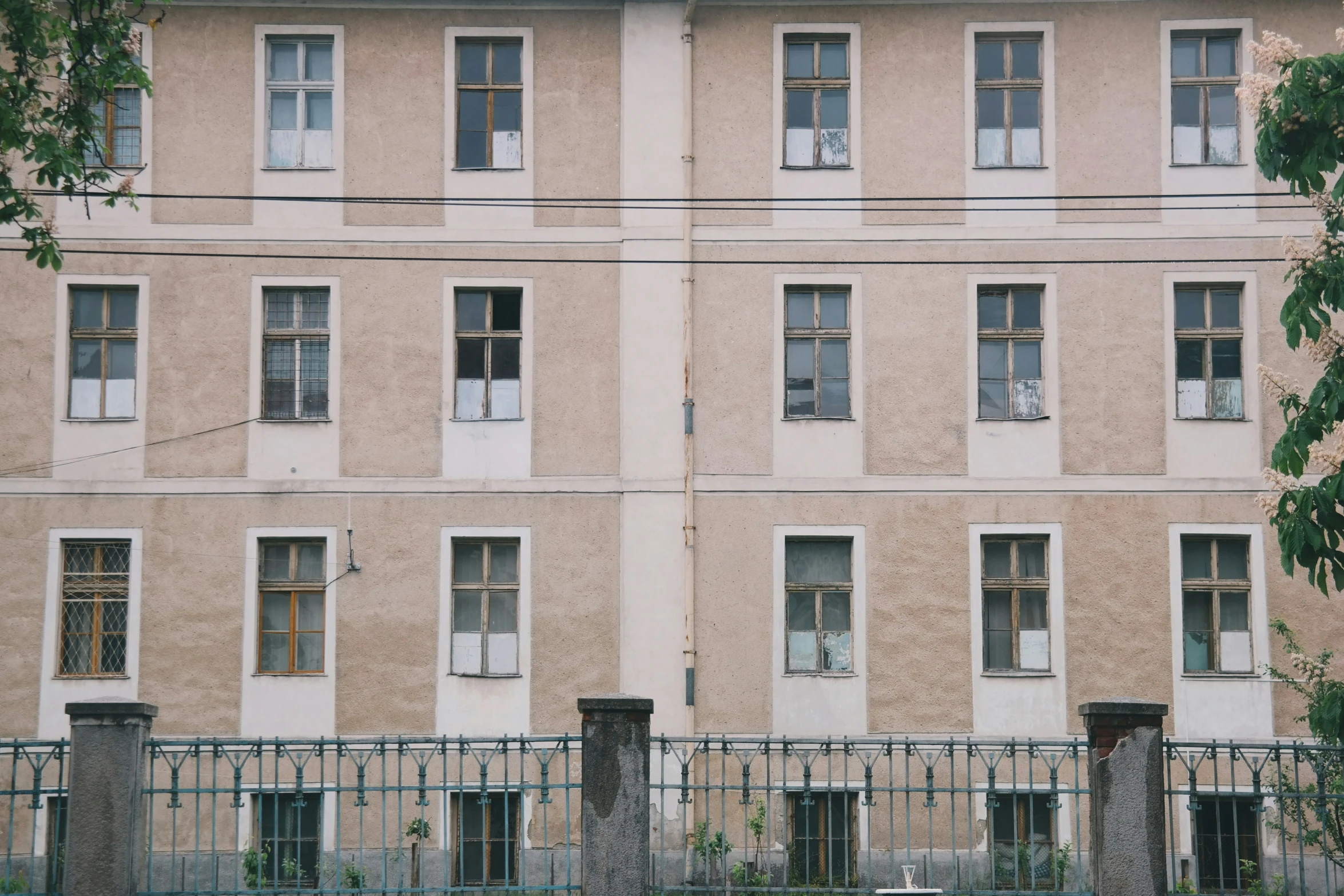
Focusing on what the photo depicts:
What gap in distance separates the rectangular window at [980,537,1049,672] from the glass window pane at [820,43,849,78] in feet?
20.9

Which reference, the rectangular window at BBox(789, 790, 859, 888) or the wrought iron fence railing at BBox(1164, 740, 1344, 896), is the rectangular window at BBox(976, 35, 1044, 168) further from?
the rectangular window at BBox(789, 790, 859, 888)

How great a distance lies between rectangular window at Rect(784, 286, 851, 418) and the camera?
19.5 metres

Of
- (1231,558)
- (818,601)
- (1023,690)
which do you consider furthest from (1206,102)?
(818,601)

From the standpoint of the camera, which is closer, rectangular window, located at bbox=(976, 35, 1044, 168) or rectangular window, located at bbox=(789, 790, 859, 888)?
rectangular window, located at bbox=(789, 790, 859, 888)

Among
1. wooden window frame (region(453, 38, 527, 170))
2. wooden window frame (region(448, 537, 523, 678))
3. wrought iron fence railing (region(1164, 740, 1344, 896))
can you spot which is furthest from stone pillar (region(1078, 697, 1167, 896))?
wooden window frame (region(453, 38, 527, 170))

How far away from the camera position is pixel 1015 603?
1911 centimetres

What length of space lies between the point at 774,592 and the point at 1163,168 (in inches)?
293

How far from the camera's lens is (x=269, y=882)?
18609mm

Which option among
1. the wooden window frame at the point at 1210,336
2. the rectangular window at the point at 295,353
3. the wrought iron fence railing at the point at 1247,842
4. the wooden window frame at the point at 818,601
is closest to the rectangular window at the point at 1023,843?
the wrought iron fence railing at the point at 1247,842

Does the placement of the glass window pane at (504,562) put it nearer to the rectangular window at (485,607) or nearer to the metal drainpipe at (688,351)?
the rectangular window at (485,607)

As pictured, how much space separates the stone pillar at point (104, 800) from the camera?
1145cm

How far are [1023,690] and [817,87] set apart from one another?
26.9 ft

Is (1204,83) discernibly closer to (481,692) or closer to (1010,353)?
(1010,353)

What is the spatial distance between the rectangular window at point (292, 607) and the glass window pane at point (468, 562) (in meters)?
1.65
